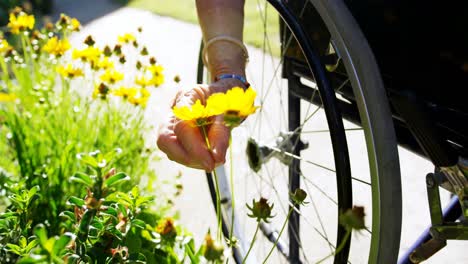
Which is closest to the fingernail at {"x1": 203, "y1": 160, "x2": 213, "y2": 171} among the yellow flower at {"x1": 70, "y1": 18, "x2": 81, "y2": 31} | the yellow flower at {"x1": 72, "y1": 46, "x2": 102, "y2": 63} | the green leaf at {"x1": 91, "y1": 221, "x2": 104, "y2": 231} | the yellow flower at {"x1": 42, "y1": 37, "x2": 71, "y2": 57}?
the green leaf at {"x1": 91, "y1": 221, "x2": 104, "y2": 231}

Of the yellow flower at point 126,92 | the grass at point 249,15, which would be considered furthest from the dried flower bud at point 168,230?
the grass at point 249,15

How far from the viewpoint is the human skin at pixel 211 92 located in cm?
91

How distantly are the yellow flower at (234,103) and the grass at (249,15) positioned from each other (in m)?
2.10

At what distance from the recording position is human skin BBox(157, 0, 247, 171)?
35.9 inches

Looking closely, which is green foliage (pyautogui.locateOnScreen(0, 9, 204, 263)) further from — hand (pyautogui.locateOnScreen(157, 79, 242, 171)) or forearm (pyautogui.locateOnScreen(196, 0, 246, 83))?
forearm (pyautogui.locateOnScreen(196, 0, 246, 83))

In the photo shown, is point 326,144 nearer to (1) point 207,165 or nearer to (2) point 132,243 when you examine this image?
(2) point 132,243

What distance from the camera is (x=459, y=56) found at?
974 mm

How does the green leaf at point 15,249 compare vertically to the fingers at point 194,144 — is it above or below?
below

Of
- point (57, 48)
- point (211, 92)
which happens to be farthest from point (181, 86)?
point (57, 48)

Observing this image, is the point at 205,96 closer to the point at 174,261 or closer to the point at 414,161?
the point at 174,261

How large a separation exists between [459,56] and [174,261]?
2.21 ft

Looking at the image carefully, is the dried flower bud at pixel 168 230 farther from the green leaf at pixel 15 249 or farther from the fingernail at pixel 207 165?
the green leaf at pixel 15 249

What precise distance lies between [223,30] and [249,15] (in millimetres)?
3355

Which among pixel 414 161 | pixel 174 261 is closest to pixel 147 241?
pixel 174 261
